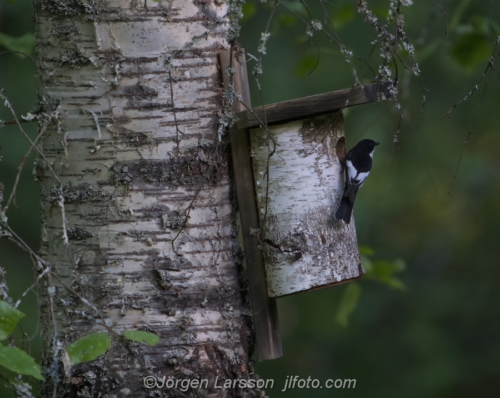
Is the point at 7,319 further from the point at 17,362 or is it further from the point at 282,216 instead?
the point at 282,216

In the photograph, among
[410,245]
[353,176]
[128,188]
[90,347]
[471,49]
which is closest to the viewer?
[90,347]

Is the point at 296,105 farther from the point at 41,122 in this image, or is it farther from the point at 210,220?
the point at 41,122

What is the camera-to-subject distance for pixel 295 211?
2277 millimetres

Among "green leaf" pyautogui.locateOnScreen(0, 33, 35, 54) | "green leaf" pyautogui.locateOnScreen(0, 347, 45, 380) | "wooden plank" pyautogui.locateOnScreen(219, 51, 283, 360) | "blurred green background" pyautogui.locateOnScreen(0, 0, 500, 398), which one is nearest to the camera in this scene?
"green leaf" pyautogui.locateOnScreen(0, 347, 45, 380)

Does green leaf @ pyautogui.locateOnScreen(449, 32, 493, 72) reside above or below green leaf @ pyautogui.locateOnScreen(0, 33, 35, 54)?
above

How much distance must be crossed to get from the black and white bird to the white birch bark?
0.21ft

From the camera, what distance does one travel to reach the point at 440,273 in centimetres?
676

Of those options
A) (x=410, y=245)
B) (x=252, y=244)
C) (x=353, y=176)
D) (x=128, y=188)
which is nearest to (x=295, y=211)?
(x=252, y=244)

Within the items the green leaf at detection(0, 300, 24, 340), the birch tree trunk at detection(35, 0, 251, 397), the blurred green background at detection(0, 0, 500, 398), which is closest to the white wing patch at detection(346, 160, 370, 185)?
the birch tree trunk at detection(35, 0, 251, 397)

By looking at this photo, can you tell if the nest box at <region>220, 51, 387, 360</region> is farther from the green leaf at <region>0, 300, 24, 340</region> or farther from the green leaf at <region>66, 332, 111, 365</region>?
the green leaf at <region>0, 300, 24, 340</region>

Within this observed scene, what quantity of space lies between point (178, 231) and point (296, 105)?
609mm

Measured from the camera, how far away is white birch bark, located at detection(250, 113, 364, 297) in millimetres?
2266

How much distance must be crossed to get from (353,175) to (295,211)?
34cm

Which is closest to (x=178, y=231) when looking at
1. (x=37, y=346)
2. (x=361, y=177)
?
(x=361, y=177)
